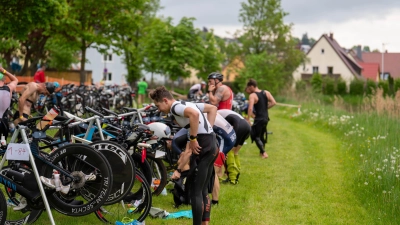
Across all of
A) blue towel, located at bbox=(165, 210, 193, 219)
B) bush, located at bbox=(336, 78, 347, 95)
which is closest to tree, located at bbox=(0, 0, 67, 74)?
blue towel, located at bbox=(165, 210, 193, 219)

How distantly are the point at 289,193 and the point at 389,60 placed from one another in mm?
88569

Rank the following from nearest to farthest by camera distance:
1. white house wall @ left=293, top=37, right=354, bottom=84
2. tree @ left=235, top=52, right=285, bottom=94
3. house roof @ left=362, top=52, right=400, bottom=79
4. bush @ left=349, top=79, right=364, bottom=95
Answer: tree @ left=235, top=52, right=285, bottom=94 → bush @ left=349, top=79, right=364, bottom=95 → white house wall @ left=293, top=37, right=354, bottom=84 → house roof @ left=362, top=52, right=400, bottom=79

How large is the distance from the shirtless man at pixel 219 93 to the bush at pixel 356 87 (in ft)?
160

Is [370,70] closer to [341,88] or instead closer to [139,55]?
[341,88]

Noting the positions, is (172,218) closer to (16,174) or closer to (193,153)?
(193,153)

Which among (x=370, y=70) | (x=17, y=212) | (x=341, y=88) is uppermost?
(x=370, y=70)

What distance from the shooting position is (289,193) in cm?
1001

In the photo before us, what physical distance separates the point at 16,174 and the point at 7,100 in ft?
10.2

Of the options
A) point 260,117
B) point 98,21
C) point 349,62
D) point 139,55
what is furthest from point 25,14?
point 349,62

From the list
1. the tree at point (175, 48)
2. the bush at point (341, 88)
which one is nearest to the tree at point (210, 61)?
the tree at point (175, 48)

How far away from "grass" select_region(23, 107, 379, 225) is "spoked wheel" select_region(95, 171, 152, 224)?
18cm

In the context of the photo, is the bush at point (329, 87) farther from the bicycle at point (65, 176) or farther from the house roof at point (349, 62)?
the bicycle at point (65, 176)

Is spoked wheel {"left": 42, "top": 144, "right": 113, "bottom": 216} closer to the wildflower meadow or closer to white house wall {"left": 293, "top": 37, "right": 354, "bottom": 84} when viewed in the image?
the wildflower meadow

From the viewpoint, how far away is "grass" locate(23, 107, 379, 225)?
8.14 meters
